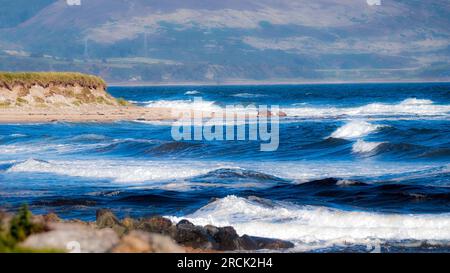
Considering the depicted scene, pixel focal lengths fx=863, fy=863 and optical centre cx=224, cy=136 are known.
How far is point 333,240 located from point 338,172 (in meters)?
10.6

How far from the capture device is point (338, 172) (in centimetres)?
2398

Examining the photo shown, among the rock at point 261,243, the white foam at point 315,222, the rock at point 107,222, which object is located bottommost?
the white foam at point 315,222

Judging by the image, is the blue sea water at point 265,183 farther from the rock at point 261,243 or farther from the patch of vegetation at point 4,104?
the patch of vegetation at point 4,104

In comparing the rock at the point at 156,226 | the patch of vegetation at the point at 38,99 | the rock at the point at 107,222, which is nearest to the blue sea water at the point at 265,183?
the rock at the point at 156,226

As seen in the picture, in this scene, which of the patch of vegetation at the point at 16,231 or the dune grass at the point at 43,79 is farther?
the dune grass at the point at 43,79

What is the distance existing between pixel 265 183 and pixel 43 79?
34.1 meters

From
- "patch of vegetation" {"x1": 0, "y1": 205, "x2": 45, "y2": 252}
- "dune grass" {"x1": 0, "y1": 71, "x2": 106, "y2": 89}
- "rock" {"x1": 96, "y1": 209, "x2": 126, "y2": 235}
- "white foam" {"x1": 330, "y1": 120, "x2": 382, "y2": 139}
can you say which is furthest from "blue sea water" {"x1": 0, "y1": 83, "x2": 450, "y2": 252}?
"dune grass" {"x1": 0, "y1": 71, "x2": 106, "y2": 89}

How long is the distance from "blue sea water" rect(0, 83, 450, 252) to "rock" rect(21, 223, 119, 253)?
5.15 meters

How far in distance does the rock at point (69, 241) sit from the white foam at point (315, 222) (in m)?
5.54

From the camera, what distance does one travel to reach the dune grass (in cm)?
5138

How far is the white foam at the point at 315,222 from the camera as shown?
1385 centimetres

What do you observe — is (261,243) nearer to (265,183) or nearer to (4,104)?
(265,183)

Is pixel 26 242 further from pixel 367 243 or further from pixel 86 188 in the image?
pixel 86 188

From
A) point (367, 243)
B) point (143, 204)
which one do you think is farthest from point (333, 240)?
point (143, 204)
